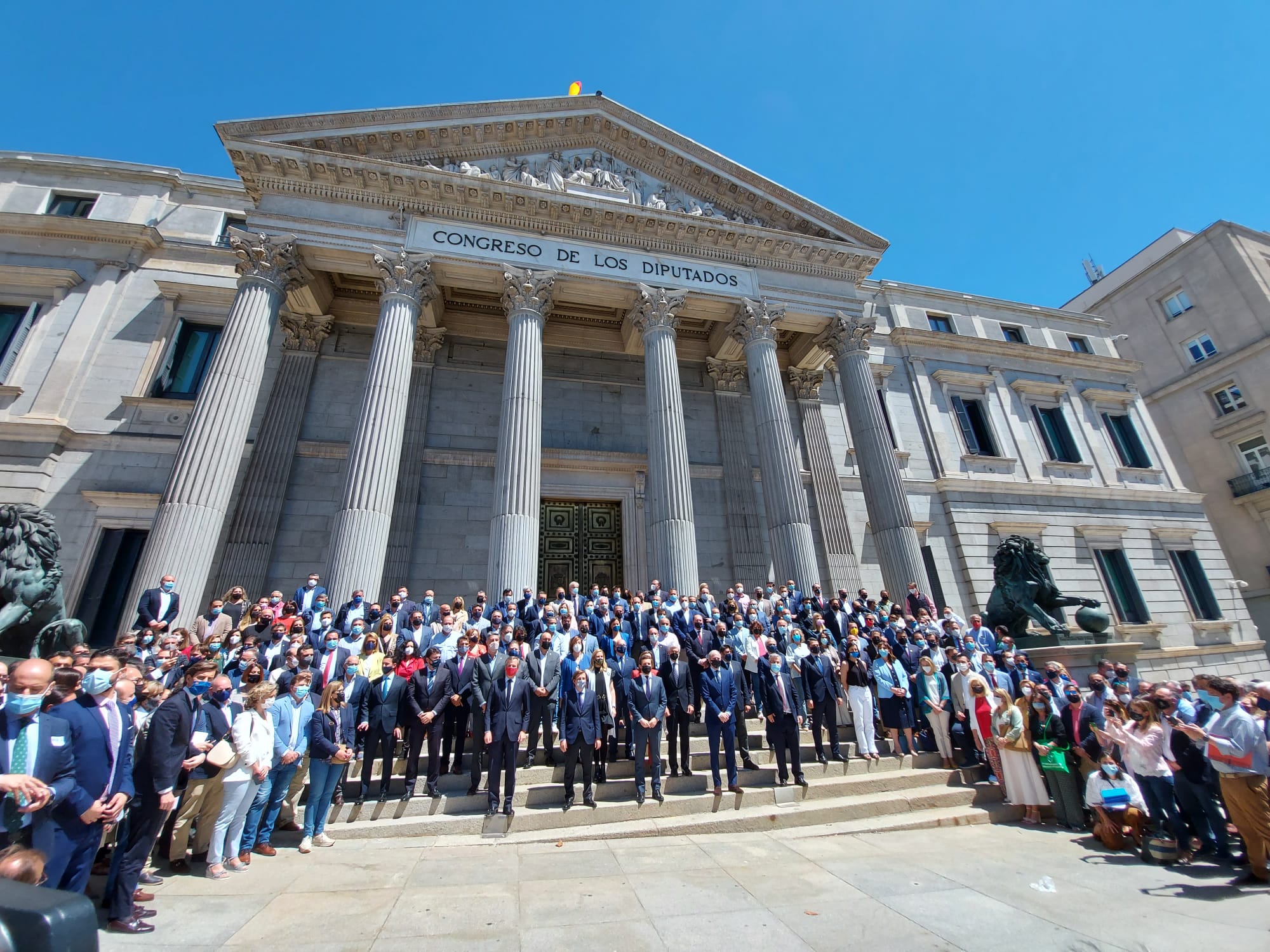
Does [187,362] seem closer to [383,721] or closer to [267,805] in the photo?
[383,721]

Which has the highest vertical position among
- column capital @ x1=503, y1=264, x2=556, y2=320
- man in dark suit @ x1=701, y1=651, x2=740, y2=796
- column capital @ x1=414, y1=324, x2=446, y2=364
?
column capital @ x1=414, y1=324, x2=446, y2=364

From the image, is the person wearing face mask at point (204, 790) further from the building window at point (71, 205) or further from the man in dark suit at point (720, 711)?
the building window at point (71, 205)

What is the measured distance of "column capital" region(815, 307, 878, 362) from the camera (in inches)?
670

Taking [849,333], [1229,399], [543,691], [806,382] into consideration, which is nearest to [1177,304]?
[1229,399]

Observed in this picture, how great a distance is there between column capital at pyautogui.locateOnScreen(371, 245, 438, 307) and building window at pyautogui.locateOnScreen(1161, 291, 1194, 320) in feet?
119

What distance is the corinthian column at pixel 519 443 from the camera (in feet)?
39.4

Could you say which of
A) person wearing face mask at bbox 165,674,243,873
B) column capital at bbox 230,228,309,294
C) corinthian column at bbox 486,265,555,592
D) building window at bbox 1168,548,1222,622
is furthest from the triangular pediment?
building window at bbox 1168,548,1222,622

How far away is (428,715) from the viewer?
6.59m

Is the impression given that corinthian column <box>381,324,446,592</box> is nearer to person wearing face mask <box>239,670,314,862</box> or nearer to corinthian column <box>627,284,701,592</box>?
corinthian column <box>627,284,701,592</box>

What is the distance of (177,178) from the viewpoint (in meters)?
18.4

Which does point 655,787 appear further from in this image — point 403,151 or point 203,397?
point 403,151

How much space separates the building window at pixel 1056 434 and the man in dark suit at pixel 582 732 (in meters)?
23.4

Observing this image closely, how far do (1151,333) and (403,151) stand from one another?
3647cm

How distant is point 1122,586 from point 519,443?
2229 cm
